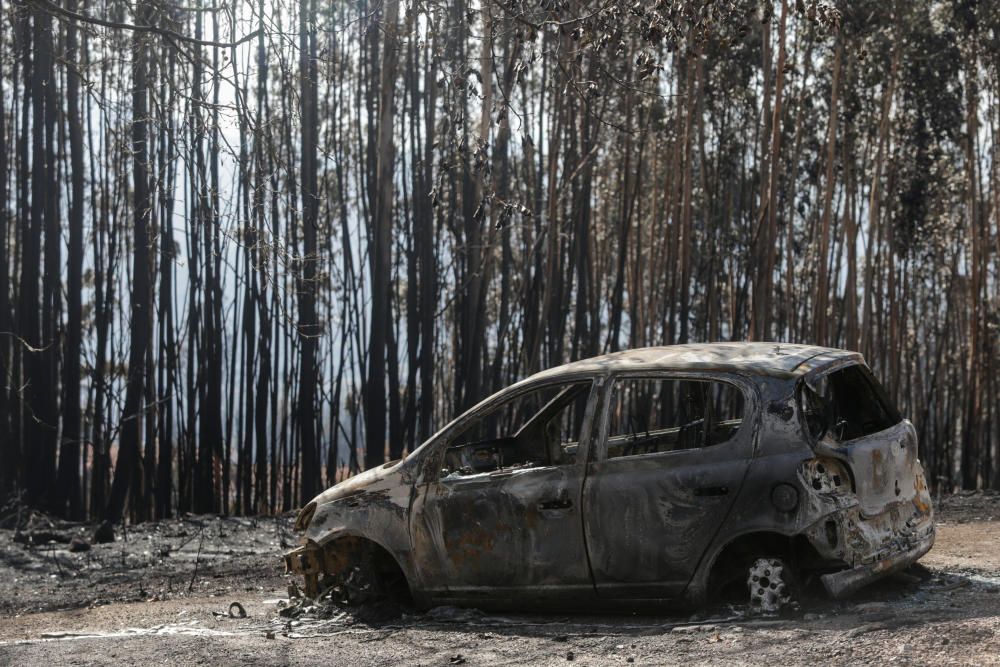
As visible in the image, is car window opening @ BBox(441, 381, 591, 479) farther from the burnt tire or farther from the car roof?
→ the burnt tire

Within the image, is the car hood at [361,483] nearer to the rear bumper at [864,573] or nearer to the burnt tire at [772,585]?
the burnt tire at [772,585]

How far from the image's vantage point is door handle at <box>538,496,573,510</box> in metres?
5.39

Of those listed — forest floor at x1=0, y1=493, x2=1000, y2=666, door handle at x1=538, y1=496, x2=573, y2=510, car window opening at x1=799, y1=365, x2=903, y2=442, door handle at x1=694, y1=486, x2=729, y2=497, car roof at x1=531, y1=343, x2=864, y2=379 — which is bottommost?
forest floor at x1=0, y1=493, x2=1000, y2=666

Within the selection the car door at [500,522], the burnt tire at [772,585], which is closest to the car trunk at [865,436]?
the burnt tire at [772,585]

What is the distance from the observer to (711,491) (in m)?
5.05

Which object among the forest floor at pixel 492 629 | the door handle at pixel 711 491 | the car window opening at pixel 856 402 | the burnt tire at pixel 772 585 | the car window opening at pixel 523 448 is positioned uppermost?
the car window opening at pixel 856 402

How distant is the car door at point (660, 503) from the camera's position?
199 inches

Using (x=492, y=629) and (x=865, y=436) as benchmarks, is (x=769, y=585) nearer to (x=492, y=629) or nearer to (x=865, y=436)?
(x=865, y=436)

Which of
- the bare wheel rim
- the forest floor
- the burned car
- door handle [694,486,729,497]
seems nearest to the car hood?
the burned car

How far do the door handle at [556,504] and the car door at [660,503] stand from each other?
90 mm

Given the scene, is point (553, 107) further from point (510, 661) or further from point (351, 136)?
point (510, 661)

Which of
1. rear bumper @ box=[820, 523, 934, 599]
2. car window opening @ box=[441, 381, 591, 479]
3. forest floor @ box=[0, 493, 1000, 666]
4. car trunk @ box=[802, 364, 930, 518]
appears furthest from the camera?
car window opening @ box=[441, 381, 591, 479]

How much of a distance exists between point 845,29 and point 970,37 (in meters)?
2.64

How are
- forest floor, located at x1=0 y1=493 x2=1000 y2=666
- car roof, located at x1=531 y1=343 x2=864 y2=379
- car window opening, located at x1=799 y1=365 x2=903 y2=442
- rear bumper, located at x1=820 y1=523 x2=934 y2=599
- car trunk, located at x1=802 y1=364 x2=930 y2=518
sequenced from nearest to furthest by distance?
forest floor, located at x1=0 y1=493 x2=1000 y2=666 → rear bumper, located at x1=820 y1=523 x2=934 y2=599 → car trunk, located at x1=802 y1=364 x2=930 y2=518 → car roof, located at x1=531 y1=343 x2=864 y2=379 → car window opening, located at x1=799 y1=365 x2=903 y2=442
